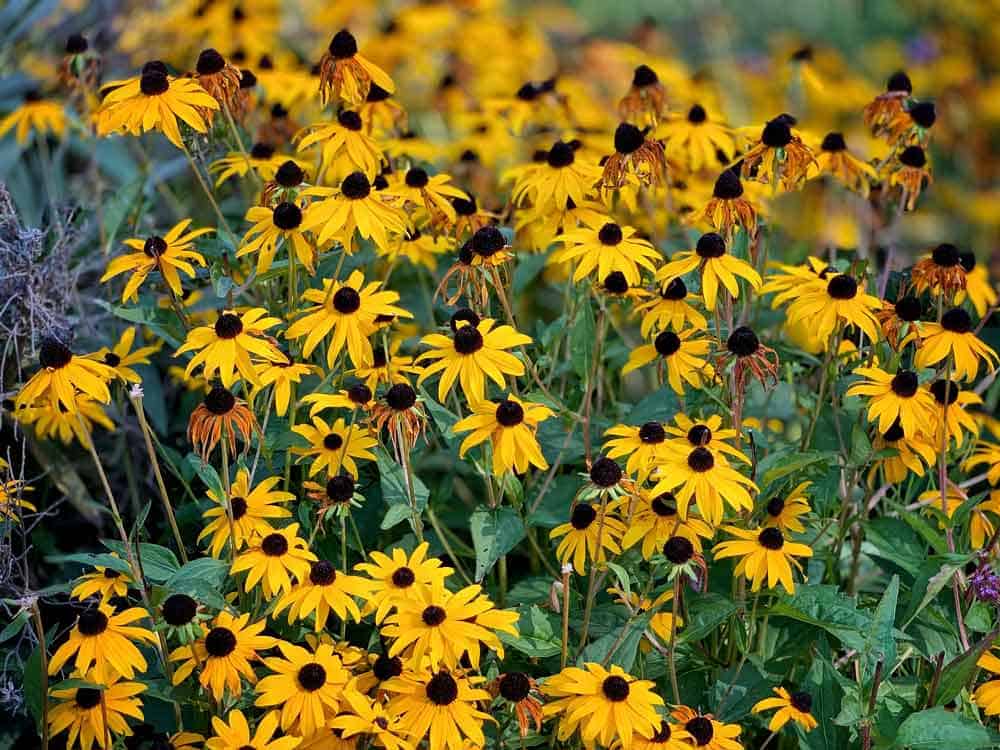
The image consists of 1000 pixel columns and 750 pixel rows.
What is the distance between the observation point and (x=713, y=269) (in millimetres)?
1744

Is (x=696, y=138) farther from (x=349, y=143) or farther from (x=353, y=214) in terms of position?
(x=353, y=214)

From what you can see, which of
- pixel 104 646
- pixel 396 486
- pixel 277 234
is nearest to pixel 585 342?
pixel 396 486

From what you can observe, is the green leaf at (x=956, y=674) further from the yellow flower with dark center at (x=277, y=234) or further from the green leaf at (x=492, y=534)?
the yellow flower with dark center at (x=277, y=234)

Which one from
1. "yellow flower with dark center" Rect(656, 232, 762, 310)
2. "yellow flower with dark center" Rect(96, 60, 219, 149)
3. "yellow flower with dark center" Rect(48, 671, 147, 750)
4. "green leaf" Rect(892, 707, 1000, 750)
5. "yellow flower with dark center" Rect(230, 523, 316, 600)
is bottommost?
"green leaf" Rect(892, 707, 1000, 750)

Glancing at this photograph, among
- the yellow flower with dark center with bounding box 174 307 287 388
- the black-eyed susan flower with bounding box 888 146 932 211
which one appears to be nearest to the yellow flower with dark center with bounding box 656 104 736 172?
the black-eyed susan flower with bounding box 888 146 932 211

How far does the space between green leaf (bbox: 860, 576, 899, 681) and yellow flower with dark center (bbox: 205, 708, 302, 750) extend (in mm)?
721

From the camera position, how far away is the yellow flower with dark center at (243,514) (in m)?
1.65

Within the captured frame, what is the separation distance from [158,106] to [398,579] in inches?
29.9

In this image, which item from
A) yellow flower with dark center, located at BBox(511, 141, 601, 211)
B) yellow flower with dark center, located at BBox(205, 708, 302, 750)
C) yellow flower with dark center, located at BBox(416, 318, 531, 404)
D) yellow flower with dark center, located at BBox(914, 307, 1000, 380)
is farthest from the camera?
yellow flower with dark center, located at BBox(511, 141, 601, 211)

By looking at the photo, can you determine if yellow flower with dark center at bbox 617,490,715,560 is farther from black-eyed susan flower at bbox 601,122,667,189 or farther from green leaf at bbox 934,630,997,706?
black-eyed susan flower at bbox 601,122,667,189

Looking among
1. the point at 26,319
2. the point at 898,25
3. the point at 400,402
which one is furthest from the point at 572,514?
the point at 898,25

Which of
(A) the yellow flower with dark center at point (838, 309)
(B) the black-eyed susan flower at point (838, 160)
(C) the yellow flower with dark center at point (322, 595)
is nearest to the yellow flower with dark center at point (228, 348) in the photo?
(C) the yellow flower with dark center at point (322, 595)

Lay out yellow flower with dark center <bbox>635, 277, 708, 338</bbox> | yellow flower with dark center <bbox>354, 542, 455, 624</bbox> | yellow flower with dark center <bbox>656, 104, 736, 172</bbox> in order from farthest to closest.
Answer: yellow flower with dark center <bbox>656, 104, 736, 172</bbox> < yellow flower with dark center <bbox>635, 277, 708, 338</bbox> < yellow flower with dark center <bbox>354, 542, 455, 624</bbox>

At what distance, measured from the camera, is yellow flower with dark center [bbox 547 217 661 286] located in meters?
1.79
